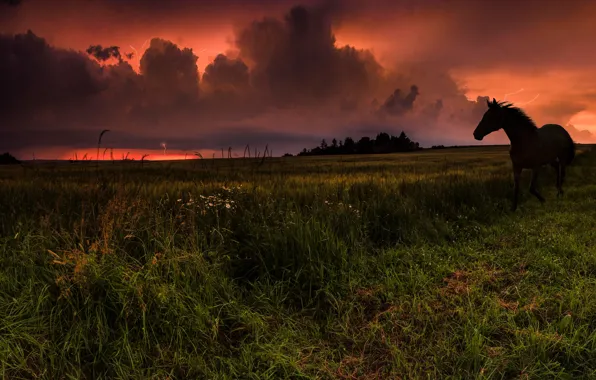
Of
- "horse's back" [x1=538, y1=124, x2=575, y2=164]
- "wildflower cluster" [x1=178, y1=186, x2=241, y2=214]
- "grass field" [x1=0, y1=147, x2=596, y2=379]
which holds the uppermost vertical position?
"horse's back" [x1=538, y1=124, x2=575, y2=164]

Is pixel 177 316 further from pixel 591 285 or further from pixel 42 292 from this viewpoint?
pixel 591 285

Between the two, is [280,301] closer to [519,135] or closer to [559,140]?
[519,135]

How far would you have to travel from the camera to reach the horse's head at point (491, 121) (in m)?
11.0

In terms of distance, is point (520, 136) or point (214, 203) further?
point (520, 136)

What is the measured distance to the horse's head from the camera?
1105 cm

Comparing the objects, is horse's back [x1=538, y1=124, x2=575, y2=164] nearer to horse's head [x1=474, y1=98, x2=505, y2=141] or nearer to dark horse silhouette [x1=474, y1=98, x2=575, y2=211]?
dark horse silhouette [x1=474, y1=98, x2=575, y2=211]

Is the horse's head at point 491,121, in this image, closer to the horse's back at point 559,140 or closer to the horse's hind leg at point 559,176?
the horse's back at point 559,140

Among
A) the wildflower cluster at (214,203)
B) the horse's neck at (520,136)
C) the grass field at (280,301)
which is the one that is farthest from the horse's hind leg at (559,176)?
the wildflower cluster at (214,203)

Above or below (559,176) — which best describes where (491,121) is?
above

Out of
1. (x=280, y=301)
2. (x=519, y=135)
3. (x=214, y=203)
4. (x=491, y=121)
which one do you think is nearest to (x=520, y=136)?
(x=519, y=135)

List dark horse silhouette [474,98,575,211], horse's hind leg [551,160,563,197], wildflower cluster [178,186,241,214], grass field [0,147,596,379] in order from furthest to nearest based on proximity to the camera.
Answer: horse's hind leg [551,160,563,197] < dark horse silhouette [474,98,575,211] < wildflower cluster [178,186,241,214] < grass field [0,147,596,379]

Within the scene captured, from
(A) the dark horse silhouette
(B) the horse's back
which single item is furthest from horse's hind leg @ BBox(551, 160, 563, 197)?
(A) the dark horse silhouette

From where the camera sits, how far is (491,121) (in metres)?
11.1

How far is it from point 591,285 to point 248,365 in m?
4.36
